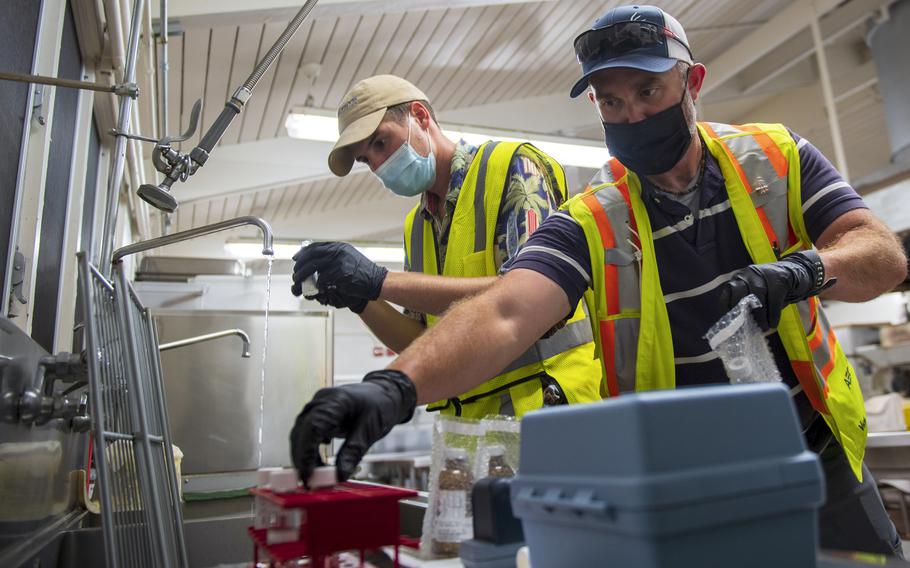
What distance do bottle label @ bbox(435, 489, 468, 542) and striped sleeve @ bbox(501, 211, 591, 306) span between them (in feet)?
1.52

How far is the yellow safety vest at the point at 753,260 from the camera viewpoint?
1101 millimetres

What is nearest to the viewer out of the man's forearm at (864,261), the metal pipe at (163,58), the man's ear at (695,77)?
the man's forearm at (864,261)

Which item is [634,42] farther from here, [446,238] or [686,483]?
[686,483]

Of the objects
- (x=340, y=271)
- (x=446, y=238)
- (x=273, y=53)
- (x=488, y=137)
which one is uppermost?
(x=488, y=137)

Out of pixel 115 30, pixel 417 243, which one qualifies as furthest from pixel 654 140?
pixel 115 30

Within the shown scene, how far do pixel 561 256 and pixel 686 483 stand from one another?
80 cm

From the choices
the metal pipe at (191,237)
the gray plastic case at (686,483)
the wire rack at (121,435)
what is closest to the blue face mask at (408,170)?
the metal pipe at (191,237)

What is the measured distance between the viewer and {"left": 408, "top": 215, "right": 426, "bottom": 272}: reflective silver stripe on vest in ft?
5.93

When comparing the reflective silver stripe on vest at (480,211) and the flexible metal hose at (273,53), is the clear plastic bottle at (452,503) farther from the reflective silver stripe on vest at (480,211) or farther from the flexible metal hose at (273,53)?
the flexible metal hose at (273,53)

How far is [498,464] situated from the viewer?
0.89 meters

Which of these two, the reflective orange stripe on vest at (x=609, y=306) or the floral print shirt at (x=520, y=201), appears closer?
the reflective orange stripe on vest at (x=609, y=306)

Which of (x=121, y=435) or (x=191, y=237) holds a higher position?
(x=191, y=237)

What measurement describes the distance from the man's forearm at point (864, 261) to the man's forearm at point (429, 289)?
0.64 meters

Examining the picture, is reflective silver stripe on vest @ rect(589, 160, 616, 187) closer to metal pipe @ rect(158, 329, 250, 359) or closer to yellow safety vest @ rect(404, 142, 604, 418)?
yellow safety vest @ rect(404, 142, 604, 418)
